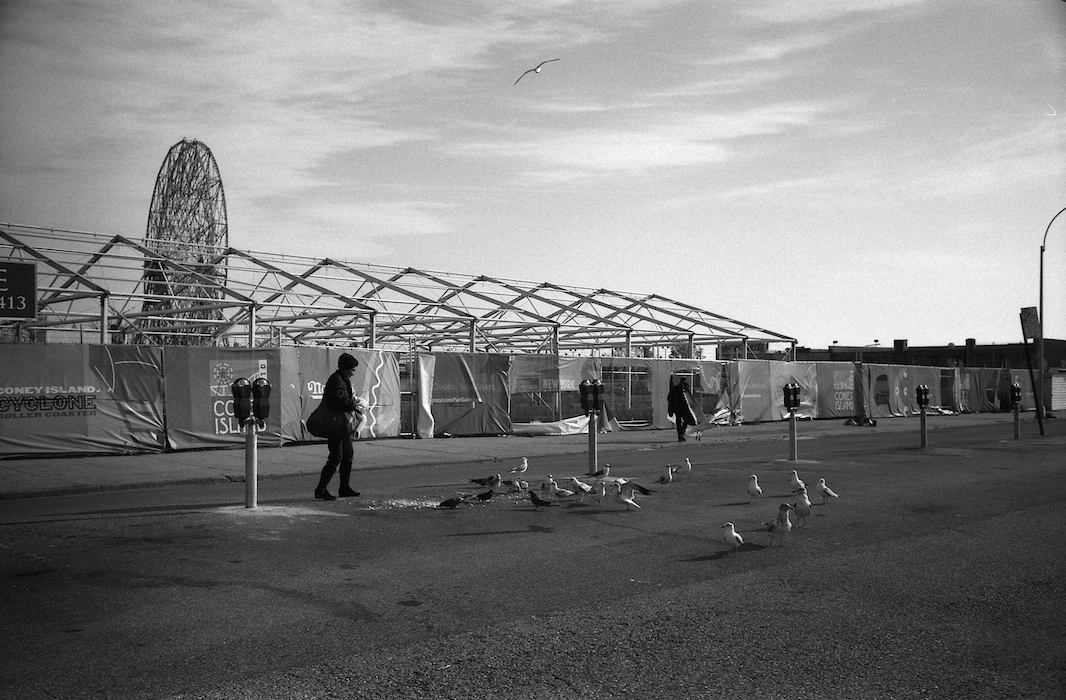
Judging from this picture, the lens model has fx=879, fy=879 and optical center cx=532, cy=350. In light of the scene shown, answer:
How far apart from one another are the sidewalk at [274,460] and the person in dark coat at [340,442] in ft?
10.7

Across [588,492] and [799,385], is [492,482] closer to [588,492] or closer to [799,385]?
[588,492]

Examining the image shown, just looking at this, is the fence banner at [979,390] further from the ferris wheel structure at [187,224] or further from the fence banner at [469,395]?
the ferris wheel structure at [187,224]

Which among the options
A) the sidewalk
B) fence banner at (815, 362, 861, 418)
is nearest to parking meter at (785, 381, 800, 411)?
the sidewalk

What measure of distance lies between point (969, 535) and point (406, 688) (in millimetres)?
6471

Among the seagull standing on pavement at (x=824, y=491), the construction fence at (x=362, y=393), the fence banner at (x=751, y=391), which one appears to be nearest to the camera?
the seagull standing on pavement at (x=824, y=491)

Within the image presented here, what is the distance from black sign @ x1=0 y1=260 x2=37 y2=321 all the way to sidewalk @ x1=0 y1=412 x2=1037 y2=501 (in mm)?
2666

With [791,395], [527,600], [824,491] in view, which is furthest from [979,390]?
[527,600]

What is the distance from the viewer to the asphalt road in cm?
448

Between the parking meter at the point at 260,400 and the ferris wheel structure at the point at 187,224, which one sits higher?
the ferris wheel structure at the point at 187,224

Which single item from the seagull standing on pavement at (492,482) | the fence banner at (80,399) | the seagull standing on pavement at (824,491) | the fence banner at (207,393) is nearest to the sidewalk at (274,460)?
the fence banner at (80,399)

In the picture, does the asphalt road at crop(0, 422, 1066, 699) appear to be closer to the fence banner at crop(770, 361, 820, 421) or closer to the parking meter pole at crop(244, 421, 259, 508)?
the parking meter pole at crop(244, 421, 259, 508)

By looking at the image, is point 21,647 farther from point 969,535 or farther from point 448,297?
point 448,297

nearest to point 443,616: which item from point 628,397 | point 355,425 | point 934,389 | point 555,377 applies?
point 355,425

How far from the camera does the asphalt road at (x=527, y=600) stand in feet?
14.7
